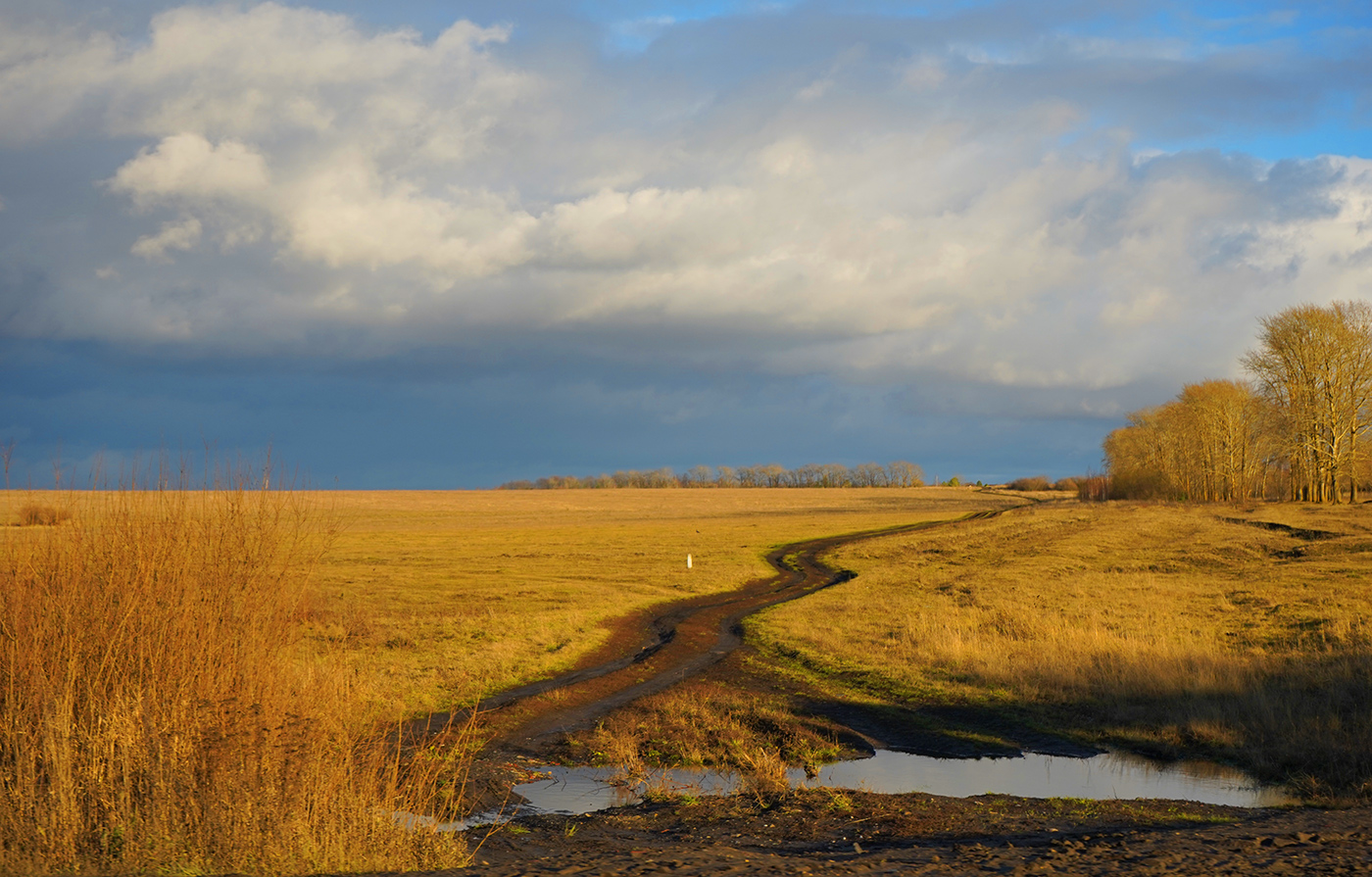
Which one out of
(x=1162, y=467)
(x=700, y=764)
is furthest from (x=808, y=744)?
(x=1162, y=467)

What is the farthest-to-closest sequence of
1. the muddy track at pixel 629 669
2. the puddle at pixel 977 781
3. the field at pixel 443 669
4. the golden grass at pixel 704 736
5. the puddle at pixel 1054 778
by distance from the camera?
the muddy track at pixel 629 669, the golden grass at pixel 704 736, the puddle at pixel 1054 778, the puddle at pixel 977 781, the field at pixel 443 669

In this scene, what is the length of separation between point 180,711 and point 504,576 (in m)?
36.6

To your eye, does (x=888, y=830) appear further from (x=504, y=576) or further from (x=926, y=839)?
(x=504, y=576)

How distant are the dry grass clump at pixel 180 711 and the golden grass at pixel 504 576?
115 centimetres

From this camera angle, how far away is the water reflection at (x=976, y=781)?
13.3 m

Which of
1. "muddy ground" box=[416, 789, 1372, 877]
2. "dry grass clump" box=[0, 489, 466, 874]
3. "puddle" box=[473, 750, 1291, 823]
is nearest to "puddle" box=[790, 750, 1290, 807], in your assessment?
"puddle" box=[473, 750, 1291, 823]

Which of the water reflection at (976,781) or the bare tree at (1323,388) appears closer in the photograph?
the water reflection at (976,781)

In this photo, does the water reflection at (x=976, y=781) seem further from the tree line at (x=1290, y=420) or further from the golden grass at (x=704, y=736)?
the tree line at (x=1290, y=420)

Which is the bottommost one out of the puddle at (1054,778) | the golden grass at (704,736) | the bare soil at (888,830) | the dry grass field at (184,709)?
the puddle at (1054,778)

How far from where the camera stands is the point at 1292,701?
1683 centimetres

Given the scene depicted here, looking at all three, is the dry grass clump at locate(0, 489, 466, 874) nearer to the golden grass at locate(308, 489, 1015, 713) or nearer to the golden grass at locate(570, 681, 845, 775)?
the golden grass at locate(308, 489, 1015, 713)

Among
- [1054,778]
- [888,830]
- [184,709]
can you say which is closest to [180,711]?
[184,709]

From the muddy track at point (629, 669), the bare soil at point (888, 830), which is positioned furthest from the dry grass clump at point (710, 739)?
the muddy track at point (629, 669)

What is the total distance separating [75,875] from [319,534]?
18.3ft
